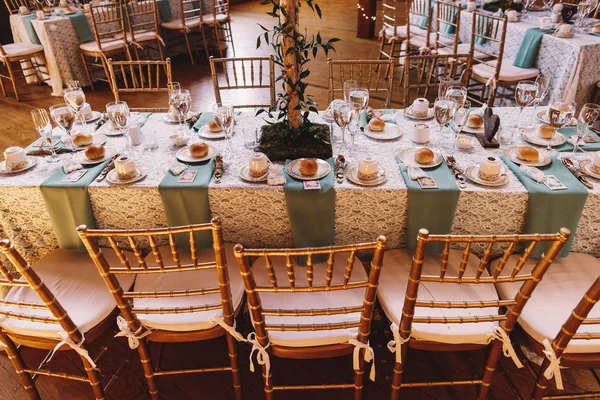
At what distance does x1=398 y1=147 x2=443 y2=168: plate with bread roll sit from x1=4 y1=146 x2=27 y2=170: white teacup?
5.24ft

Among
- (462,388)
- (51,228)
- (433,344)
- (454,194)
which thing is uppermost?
(454,194)

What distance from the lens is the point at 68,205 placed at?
68.7 inches

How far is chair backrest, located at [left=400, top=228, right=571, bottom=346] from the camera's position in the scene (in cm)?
117

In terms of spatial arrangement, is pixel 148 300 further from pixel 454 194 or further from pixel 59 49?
pixel 59 49

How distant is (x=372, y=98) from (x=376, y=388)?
10.2ft

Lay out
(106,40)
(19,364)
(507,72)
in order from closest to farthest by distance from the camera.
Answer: (19,364)
(507,72)
(106,40)

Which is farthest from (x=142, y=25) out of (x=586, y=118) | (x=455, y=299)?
(x=455, y=299)

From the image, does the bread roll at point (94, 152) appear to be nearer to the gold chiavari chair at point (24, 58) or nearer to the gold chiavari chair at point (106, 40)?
the gold chiavari chair at point (106, 40)

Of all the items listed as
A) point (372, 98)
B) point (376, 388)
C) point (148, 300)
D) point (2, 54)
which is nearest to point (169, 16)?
point (2, 54)

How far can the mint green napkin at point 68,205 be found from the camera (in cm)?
172

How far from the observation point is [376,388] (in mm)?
1799

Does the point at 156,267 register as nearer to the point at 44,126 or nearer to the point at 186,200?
the point at 186,200

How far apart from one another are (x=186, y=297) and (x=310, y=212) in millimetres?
559

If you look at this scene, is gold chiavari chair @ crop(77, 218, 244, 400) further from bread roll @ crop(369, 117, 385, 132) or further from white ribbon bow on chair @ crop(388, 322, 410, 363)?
bread roll @ crop(369, 117, 385, 132)
